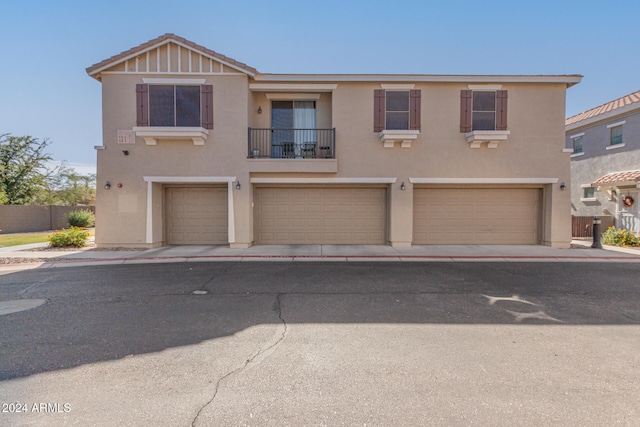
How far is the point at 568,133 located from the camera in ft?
63.4

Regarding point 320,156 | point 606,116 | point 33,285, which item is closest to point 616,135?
point 606,116

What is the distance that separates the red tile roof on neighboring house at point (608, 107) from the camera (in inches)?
639

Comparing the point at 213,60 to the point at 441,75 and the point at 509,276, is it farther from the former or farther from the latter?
the point at 509,276

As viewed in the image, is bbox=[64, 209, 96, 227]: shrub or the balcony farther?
bbox=[64, 209, 96, 227]: shrub

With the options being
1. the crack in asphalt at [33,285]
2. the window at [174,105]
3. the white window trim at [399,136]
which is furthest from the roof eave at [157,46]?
the crack in asphalt at [33,285]

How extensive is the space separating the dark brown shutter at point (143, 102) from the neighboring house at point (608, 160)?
Result: 20.8m

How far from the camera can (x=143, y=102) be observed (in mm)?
11680

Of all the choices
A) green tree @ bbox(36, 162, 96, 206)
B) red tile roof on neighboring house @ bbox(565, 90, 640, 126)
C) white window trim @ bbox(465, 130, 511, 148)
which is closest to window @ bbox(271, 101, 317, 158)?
white window trim @ bbox(465, 130, 511, 148)

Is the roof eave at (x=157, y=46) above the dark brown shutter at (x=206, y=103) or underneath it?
above

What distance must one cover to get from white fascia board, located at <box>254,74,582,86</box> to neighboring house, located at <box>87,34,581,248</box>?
4cm

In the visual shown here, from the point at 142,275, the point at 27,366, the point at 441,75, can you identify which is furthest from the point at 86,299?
the point at 441,75

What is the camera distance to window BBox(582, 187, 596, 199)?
17.9 metres

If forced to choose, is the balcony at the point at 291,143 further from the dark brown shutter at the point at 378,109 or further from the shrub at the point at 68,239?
the shrub at the point at 68,239

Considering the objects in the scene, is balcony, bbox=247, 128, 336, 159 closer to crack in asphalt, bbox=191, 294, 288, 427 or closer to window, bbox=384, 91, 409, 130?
window, bbox=384, 91, 409, 130
